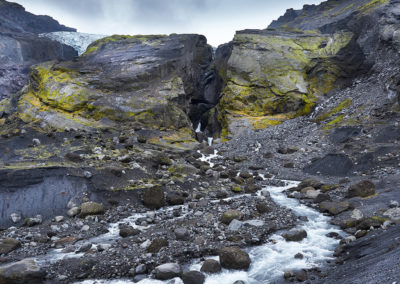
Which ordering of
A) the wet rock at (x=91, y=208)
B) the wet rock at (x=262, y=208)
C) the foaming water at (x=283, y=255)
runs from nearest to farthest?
the foaming water at (x=283, y=255), the wet rock at (x=262, y=208), the wet rock at (x=91, y=208)

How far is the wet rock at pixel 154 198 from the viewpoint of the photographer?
1381 centimetres

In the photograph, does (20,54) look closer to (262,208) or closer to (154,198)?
(154,198)

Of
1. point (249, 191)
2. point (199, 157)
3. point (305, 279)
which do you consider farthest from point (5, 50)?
point (305, 279)

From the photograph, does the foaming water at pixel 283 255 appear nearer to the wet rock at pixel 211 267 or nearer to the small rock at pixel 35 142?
the wet rock at pixel 211 267

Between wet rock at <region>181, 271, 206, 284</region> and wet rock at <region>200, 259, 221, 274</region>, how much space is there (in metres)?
0.35

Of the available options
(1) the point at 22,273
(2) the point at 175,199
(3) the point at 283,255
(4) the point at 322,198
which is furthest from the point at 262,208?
(1) the point at 22,273

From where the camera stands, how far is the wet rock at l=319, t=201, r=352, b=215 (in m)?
11.5

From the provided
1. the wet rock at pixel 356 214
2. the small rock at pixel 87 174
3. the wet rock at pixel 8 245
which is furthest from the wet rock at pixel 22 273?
the wet rock at pixel 356 214

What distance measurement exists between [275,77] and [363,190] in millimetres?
27934

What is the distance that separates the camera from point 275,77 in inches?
1502

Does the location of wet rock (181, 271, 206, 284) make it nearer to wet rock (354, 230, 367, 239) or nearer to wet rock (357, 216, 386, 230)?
wet rock (354, 230, 367, 239)

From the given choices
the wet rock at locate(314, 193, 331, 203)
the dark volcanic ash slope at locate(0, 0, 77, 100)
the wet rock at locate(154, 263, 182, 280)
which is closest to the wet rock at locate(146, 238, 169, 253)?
the wet rock at locate(154, 263, 182, 280)

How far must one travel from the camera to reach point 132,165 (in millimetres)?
17312

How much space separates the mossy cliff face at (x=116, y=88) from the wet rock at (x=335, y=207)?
2239 cm
